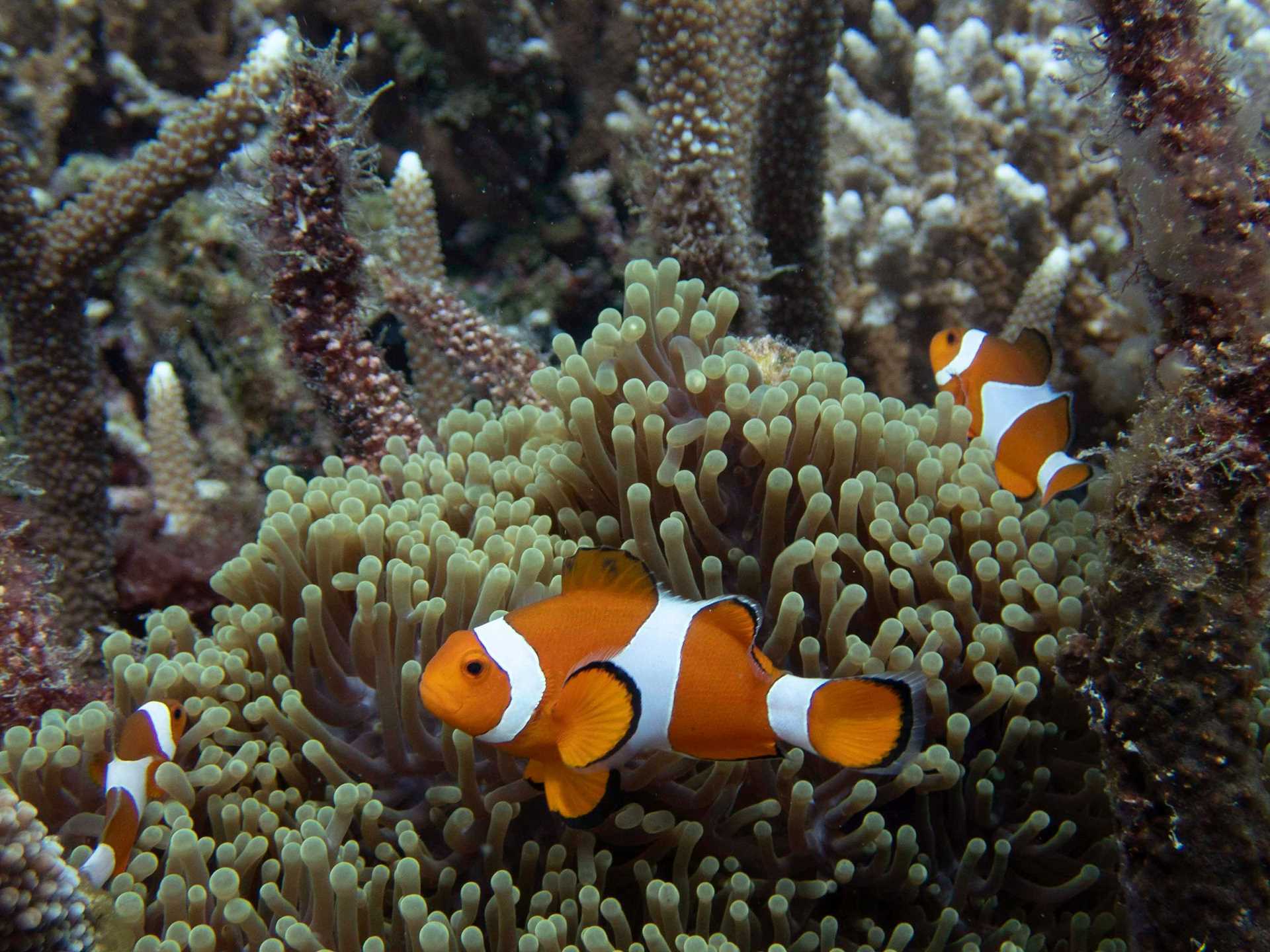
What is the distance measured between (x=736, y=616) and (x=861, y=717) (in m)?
0.26

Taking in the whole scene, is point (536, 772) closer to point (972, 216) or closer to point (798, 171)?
point (798, 171)

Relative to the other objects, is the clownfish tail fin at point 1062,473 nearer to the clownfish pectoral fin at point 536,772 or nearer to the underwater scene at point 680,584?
the underwater scene at point 680,584

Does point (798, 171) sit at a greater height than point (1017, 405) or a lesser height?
greater

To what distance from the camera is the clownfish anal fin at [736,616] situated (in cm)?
147

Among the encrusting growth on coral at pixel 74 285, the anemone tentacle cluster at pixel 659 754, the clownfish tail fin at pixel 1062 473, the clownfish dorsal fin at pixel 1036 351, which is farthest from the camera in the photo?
the encrusting growth on coral at pixel 74 285

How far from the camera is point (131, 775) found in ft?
5.45

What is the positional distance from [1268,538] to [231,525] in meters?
3.70

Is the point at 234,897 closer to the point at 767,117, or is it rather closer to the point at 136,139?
the point at 767,117

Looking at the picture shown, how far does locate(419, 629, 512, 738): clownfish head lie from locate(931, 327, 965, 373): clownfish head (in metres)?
1.58

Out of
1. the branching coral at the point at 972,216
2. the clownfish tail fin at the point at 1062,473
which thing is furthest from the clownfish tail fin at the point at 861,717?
the branching coral at the point at 972,216

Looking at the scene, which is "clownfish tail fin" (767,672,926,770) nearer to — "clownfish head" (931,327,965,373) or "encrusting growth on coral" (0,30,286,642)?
"clownfish head" (931,327,965,373)

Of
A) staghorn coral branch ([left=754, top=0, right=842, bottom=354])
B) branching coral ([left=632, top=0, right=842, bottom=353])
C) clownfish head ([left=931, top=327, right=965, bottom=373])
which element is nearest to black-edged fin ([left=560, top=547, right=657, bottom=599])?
clownfish head ([left=931, top=327, right=965, bottom=373])

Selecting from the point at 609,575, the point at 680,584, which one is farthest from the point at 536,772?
the point at 680,584

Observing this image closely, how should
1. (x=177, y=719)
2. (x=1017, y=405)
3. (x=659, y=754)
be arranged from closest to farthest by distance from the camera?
(x=659, y=754)
(x=177, y=719)
(x=1017, y=405)
